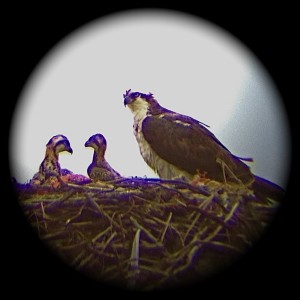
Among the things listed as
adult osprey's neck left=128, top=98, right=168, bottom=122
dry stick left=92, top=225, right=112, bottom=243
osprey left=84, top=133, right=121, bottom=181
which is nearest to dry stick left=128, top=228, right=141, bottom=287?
dry stick left=92, top=225, right=112, bottom=243

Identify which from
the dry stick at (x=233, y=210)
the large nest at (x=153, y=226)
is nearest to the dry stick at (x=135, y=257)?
the large nest at (x=153, y=226)

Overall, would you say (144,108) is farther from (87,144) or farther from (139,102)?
(87,144)

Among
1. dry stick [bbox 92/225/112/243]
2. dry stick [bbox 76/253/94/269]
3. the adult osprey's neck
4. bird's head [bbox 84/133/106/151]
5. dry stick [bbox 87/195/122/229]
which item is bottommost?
dry stick [bbox 76/253/94/269]

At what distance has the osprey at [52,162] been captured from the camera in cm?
214

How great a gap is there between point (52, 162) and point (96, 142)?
0.21 metres

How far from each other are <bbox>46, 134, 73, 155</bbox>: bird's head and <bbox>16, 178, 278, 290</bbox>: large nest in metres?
0.16

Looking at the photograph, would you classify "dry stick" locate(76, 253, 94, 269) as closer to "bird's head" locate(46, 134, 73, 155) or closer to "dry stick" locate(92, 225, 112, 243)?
"dry stick" locate(92, 225, 112, 243)

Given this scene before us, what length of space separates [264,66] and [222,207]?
2.27 ft

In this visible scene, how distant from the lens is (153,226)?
6.89 feet

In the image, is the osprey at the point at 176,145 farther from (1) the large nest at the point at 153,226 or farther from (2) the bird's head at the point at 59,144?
(2) the bird's head at the point at 59,144

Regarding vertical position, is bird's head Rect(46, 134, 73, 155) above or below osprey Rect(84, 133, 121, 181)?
above

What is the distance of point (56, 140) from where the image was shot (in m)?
2.15

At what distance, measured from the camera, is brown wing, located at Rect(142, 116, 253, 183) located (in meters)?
2.11

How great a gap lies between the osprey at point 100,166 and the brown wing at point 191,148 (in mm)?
199
